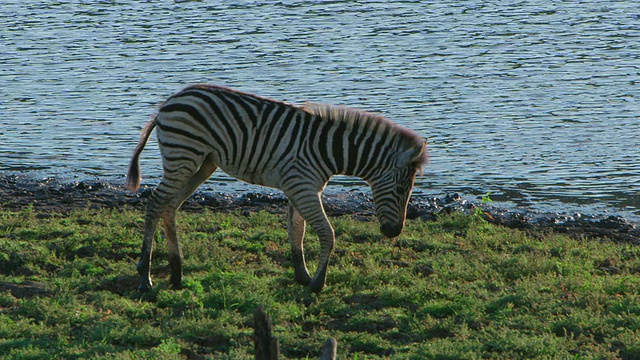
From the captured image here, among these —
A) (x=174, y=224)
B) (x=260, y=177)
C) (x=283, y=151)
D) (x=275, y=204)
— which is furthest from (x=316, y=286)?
(x=275, y=204)

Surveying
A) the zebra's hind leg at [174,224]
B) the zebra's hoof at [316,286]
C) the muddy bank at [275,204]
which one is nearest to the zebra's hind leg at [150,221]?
the zebra's hind leg at [174,224]

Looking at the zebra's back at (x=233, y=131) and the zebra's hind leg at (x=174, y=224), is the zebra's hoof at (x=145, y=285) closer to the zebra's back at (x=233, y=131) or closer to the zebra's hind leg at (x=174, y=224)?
the zebra's hind leg at (x=174, y=224)

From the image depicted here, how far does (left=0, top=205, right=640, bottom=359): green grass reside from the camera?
802 centimetres

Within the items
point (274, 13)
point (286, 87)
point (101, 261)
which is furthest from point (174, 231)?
point (274, 13)

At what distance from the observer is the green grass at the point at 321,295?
8023 millimetres

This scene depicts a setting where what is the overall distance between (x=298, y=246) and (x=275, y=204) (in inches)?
151

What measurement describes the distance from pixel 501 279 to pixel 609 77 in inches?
478

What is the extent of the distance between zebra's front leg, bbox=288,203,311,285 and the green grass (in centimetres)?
14

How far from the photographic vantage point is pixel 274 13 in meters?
28.7

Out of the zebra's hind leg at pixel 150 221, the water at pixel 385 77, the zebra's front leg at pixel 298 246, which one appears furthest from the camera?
the water at pixel 385 77

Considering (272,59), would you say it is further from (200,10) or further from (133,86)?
(200,10)

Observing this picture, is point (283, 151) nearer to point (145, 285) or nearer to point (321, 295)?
point (321, 295)

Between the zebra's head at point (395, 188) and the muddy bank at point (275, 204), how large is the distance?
10.6 ft

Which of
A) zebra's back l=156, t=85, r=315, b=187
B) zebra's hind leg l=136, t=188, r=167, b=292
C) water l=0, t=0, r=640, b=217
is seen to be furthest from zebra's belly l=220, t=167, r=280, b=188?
water l=0, t=0, r=640, b=217
